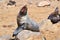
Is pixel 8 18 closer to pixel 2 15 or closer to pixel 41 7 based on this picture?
pixel 2 15

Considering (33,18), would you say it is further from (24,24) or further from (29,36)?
(29,36)

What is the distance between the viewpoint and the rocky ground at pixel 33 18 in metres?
5.68

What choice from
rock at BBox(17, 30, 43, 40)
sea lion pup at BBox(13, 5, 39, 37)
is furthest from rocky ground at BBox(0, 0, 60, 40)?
sea lion pup at BBox(13, 5, 39, 37)

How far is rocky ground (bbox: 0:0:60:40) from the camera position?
223 inches

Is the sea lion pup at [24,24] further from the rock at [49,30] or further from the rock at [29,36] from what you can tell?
the rock at [29,36]

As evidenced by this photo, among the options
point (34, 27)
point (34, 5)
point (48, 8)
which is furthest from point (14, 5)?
point (34, 27)

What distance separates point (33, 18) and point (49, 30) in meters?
3.67

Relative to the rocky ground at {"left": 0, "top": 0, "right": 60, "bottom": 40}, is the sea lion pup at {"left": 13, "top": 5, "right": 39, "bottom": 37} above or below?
above

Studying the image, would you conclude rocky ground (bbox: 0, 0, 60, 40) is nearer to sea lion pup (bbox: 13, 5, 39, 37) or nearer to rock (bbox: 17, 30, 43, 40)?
rock (bbox: 17, 30, 43, 40)

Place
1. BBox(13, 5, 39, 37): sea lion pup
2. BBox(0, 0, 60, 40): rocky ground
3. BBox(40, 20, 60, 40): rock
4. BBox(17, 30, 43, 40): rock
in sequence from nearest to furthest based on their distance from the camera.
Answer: BBox(17, 30, 43, 40): rock → BBox(0, 0, 60, 40): rocky ground → BBox(40, 20, 60, 40): rock → BBox(13, 5, 39, 37): sea lion pup

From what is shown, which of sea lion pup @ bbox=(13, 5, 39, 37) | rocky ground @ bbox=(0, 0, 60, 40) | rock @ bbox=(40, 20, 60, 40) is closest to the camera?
rocky ground @ bbox=(0, 0, 60, 40)

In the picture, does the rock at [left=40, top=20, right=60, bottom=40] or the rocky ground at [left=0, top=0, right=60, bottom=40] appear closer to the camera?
the rocky ground at [left=0, top=0, right=60, bottom=40]

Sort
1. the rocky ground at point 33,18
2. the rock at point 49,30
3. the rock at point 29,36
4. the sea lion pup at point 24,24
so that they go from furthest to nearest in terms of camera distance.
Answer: the sea lion pup at point 24,24, the rock at point 49,30, the rocky ground at point 33,18, the rock at point 29,36

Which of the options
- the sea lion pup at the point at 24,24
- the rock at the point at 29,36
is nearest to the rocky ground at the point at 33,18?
the rock at the point at 29,36
